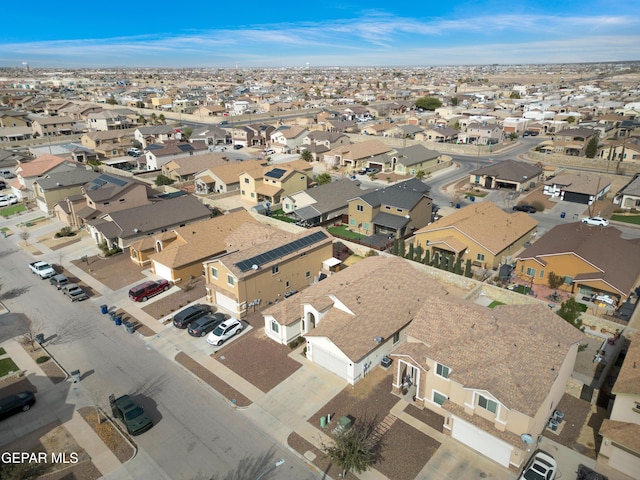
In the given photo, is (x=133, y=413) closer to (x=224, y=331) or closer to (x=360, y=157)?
(x=224, y=331)

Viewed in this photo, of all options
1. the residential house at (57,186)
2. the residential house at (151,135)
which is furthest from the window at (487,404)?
the residential house at (151,135)

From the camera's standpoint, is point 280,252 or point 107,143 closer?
point 280,252

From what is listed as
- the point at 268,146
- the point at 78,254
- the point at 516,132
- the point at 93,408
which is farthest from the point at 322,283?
the point at 516,132

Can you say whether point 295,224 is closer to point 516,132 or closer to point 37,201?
point 37,201

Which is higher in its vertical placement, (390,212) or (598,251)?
(598,251)

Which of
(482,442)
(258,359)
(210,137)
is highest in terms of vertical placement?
(210,137)

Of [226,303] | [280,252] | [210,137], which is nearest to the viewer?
[226,303]

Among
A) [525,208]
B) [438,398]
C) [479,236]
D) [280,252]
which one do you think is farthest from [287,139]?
[438,398]
